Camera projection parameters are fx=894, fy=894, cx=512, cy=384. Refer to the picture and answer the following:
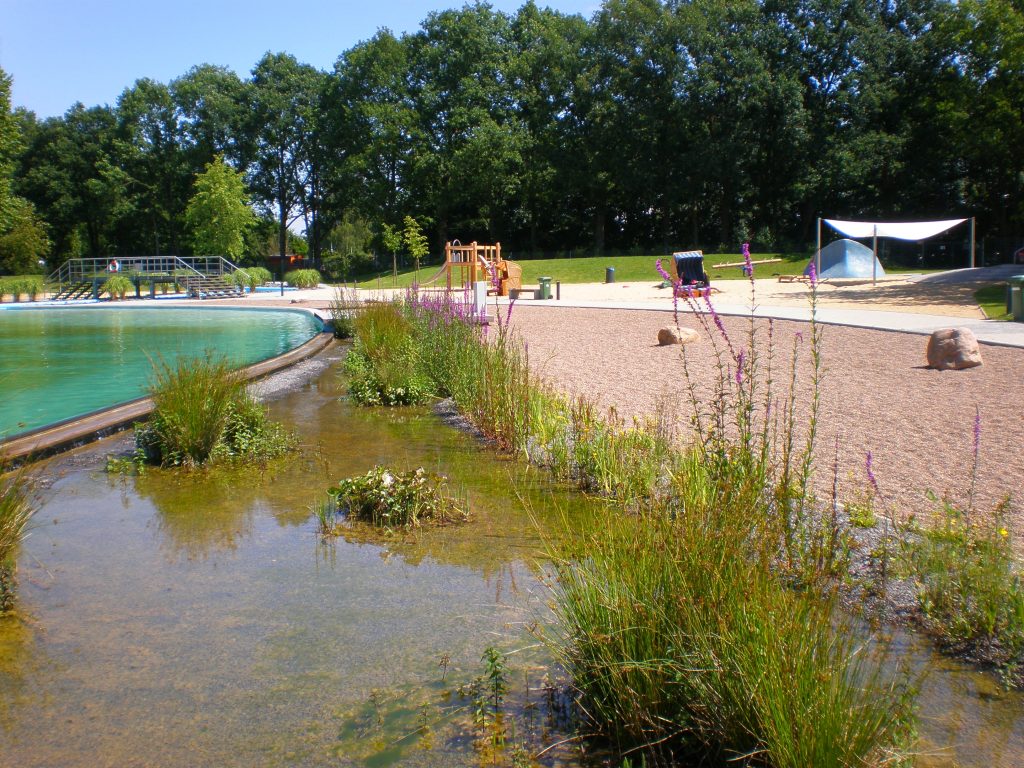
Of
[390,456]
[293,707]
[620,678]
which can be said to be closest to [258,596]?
[293,707]

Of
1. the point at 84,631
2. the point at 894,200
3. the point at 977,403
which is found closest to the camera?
the point at 84,631

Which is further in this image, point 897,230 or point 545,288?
point 545,288

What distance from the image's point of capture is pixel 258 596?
404 centimetres

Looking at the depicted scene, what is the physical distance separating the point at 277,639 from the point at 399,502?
1508 mm

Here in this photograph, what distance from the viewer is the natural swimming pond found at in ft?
9.41

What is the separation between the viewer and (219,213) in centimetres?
4653

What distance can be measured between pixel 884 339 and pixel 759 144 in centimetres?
3537

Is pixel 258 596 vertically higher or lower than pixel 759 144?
lower

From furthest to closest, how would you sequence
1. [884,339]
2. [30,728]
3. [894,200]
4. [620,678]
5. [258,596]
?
→ [894,200]
[884,339]
[258,596]
[30,728]
[620,678]

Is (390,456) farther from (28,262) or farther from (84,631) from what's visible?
(28,262)

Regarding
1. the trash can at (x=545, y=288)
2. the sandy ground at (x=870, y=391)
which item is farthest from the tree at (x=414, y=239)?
the sandy ground at (x=870, y=391)

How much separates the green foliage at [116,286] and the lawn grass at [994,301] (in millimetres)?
31092

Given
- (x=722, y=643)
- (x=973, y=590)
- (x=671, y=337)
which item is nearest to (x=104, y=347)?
(x=671, y=337)

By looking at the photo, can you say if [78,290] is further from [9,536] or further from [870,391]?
[9,536]
